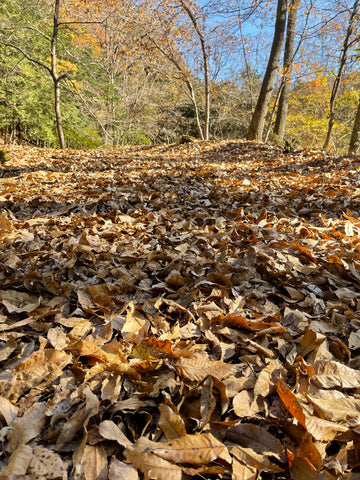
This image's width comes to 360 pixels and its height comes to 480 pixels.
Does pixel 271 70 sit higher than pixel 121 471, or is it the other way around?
pixel 271 70

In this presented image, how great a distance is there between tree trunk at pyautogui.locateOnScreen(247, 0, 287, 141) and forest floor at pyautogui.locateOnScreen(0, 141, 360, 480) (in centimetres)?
675

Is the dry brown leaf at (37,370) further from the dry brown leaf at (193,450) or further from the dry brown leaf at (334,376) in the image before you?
the dry brown leaf at (334,376)

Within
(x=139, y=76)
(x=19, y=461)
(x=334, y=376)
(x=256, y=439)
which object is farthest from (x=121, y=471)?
(x=139, y=76)

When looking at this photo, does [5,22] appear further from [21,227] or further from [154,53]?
[21,227]

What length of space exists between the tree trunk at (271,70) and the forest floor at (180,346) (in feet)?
22.2

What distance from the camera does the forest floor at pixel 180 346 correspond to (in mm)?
877

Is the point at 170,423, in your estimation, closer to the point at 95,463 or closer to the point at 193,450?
the point at 193,450

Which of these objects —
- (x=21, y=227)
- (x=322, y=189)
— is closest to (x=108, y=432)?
(x=21, y=227)

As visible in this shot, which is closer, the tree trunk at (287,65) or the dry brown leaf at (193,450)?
the dry brown leaf at (193,450)

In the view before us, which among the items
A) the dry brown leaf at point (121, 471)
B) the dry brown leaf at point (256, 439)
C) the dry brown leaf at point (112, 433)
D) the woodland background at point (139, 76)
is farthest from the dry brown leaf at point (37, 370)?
the woodland background at point (139, 76)

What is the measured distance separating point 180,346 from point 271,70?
30.1ft

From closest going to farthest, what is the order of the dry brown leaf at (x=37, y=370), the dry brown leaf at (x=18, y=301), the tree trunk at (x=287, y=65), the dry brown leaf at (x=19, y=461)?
Answer: the dry brown leaf at (x=19, y=461) < the dry brown leaf at (x=37, y=370) < the dry brown leaf at (x=18, y=301) < the tree trunk at (x=287, y=65)

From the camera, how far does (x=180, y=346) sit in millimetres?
1285

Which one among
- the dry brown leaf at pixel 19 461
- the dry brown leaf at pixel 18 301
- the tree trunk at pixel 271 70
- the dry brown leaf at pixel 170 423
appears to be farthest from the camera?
the tree trunk at pixel 271 70
